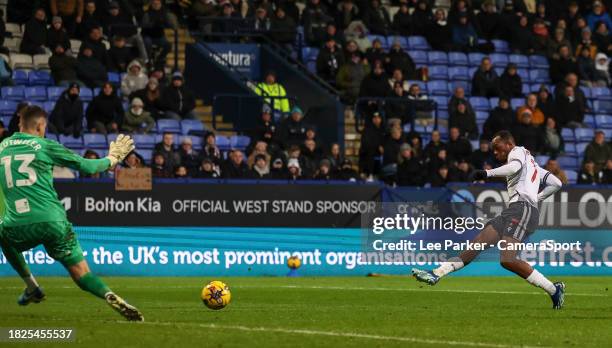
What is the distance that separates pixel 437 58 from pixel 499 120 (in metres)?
3.95

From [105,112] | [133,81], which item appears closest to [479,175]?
[105,112]

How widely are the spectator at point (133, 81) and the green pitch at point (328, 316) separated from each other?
8.02m

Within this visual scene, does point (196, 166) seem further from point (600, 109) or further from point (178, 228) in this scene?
point (600, 109)

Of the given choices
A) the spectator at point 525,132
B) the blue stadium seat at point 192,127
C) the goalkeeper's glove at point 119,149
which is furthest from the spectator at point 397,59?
the goalkeeper's glove at point 119,149

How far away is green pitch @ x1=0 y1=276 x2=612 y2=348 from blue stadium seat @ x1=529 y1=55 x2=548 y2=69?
14132mm

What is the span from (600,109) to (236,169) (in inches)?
481

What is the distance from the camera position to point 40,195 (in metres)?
12.7

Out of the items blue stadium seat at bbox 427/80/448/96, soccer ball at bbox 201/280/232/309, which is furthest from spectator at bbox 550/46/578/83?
soccer ball at bbox 201/280/232/309

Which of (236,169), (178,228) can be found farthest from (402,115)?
(178,228)

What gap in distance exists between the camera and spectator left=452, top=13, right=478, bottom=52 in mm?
34987

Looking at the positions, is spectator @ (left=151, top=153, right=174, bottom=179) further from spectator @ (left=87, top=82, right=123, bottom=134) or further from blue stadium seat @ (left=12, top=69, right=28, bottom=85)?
blue stadium seat @ (left=12, top=69, right=28, bottom=85)

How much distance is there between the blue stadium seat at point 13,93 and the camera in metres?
28.5

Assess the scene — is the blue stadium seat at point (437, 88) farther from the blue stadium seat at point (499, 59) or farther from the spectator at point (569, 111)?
the spectator at point (569, 111)

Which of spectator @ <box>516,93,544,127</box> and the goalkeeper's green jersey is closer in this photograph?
the goalkeeper's green jersey
